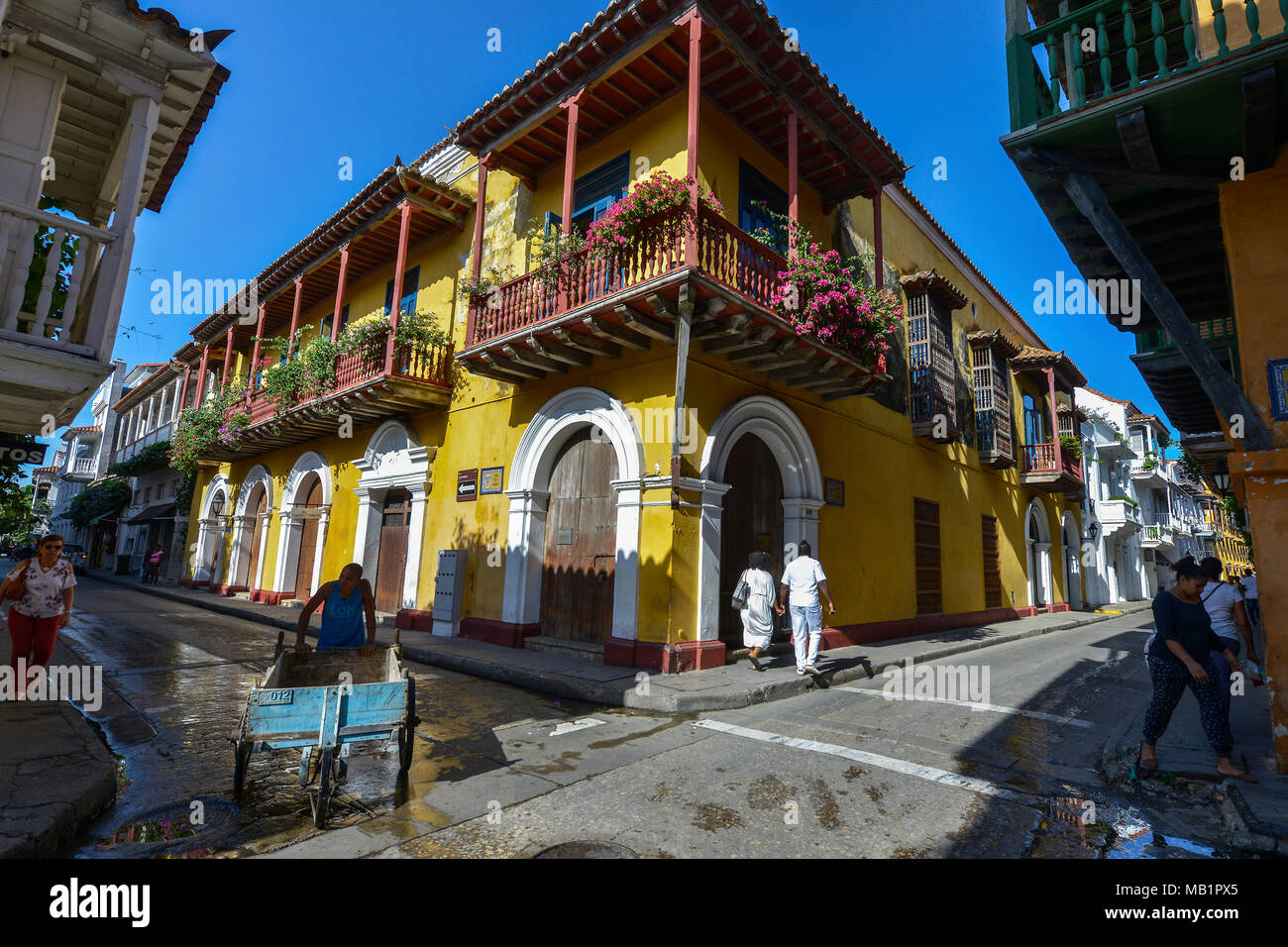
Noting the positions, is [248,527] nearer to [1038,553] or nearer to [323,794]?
[323,794]

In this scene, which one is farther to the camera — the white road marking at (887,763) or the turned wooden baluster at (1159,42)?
the turned wooden baluster at (1159,42)

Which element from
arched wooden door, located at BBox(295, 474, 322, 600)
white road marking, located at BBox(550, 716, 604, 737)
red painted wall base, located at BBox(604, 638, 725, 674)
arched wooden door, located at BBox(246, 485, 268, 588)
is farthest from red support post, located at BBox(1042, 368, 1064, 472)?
arched wooden door, located at BBox(246, 485, 268, 588)

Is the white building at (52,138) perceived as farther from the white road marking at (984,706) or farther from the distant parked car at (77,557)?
the distant parked car at (77,557)

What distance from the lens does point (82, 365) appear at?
178 inches

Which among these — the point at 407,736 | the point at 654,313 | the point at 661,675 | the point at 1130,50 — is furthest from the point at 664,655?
the point at 1130,50

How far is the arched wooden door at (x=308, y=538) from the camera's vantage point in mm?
15734

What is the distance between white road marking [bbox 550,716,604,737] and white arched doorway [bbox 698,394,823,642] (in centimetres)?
240

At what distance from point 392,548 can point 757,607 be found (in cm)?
857

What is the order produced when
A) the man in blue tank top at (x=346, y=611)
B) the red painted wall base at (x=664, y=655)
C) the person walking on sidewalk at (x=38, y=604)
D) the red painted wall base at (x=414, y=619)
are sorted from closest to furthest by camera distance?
the man in blue tank top at (x=346, y=611) → the person walking on sidewalk at (x=38, y=604) → the red painted wall base at (x=664, y=655) → the red painted wall base at (x=414, y=619)

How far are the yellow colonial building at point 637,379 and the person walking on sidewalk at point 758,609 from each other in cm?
45

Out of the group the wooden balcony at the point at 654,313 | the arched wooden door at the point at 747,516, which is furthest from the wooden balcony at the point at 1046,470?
the arched wooden door at the point at 747,516

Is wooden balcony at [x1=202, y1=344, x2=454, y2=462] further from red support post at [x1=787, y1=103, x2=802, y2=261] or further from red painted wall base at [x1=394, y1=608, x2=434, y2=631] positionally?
red support post at [x1=787, y1=103, x2=802, y2=261]
